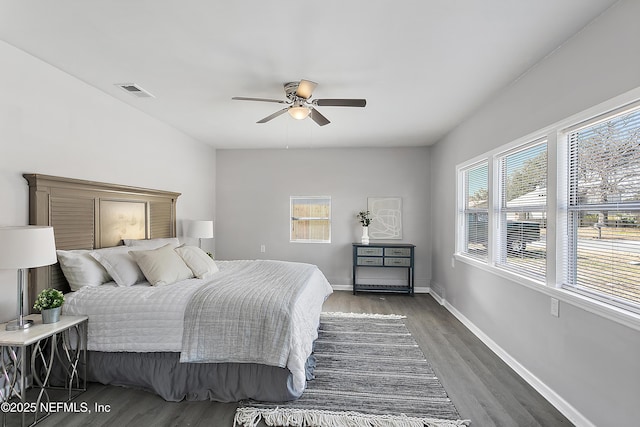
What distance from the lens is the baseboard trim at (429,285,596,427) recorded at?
6.56 feet

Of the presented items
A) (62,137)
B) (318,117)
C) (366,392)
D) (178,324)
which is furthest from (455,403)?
(62,137)

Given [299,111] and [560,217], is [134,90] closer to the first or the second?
[299,111]

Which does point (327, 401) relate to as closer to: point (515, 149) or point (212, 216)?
point (515, 149)

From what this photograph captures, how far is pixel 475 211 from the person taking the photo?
12.7ft

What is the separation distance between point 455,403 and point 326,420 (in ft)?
3.15

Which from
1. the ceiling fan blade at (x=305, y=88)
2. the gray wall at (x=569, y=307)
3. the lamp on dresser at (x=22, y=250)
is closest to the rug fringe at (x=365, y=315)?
the gray wall at (x=569, y=307)

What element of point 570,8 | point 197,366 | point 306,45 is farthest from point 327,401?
point 570,8

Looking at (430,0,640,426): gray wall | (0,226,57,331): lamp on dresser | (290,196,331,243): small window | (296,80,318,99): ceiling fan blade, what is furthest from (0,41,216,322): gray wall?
(430,0,640,426): gray wall

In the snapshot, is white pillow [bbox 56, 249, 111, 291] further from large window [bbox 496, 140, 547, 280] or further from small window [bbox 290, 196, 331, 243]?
large window [bbox 496, 140, 547, 280]

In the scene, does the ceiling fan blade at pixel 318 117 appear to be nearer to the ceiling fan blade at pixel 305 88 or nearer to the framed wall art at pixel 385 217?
the ceiling fan blade at pixel 305 88

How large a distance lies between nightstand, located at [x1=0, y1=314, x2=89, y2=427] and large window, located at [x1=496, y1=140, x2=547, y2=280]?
365 centimetres

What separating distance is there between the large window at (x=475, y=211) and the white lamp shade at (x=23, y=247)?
400 cm

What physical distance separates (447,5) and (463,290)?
3.30 meters

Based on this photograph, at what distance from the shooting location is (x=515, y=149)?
2.88 m
